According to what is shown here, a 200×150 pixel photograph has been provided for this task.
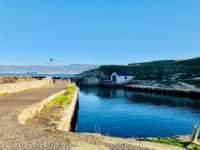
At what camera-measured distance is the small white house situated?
552 ft

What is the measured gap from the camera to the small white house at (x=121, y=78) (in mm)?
168250

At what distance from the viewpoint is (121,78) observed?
6727 inches

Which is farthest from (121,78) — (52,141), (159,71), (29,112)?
(52,141)

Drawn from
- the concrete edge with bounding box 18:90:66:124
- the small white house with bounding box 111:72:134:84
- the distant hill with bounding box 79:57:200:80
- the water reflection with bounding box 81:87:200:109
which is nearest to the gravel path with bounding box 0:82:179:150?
the concrete edge with bounding box 18:90:66:124

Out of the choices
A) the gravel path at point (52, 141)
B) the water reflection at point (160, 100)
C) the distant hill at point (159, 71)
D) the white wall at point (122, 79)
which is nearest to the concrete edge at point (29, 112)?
the gravel path at point (52, 141)

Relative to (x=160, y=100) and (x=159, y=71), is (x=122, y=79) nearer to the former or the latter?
(x=159, y=71)

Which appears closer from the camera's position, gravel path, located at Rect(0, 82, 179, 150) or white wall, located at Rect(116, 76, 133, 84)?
gravel path, located at Rect(0, 82, 179, 150)

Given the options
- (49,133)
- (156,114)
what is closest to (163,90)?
(156,114)

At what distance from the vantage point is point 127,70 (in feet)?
627

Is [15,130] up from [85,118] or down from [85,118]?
up

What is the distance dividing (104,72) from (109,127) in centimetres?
15237

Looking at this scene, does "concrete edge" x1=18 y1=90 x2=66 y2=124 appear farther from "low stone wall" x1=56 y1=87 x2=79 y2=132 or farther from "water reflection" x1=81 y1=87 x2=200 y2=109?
"water reflection" x1=81 y1=87 x2=200 y2=109

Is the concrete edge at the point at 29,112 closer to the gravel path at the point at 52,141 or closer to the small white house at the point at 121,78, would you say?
the gravel path at the point at 52,141

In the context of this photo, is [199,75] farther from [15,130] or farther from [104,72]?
[15,130]
